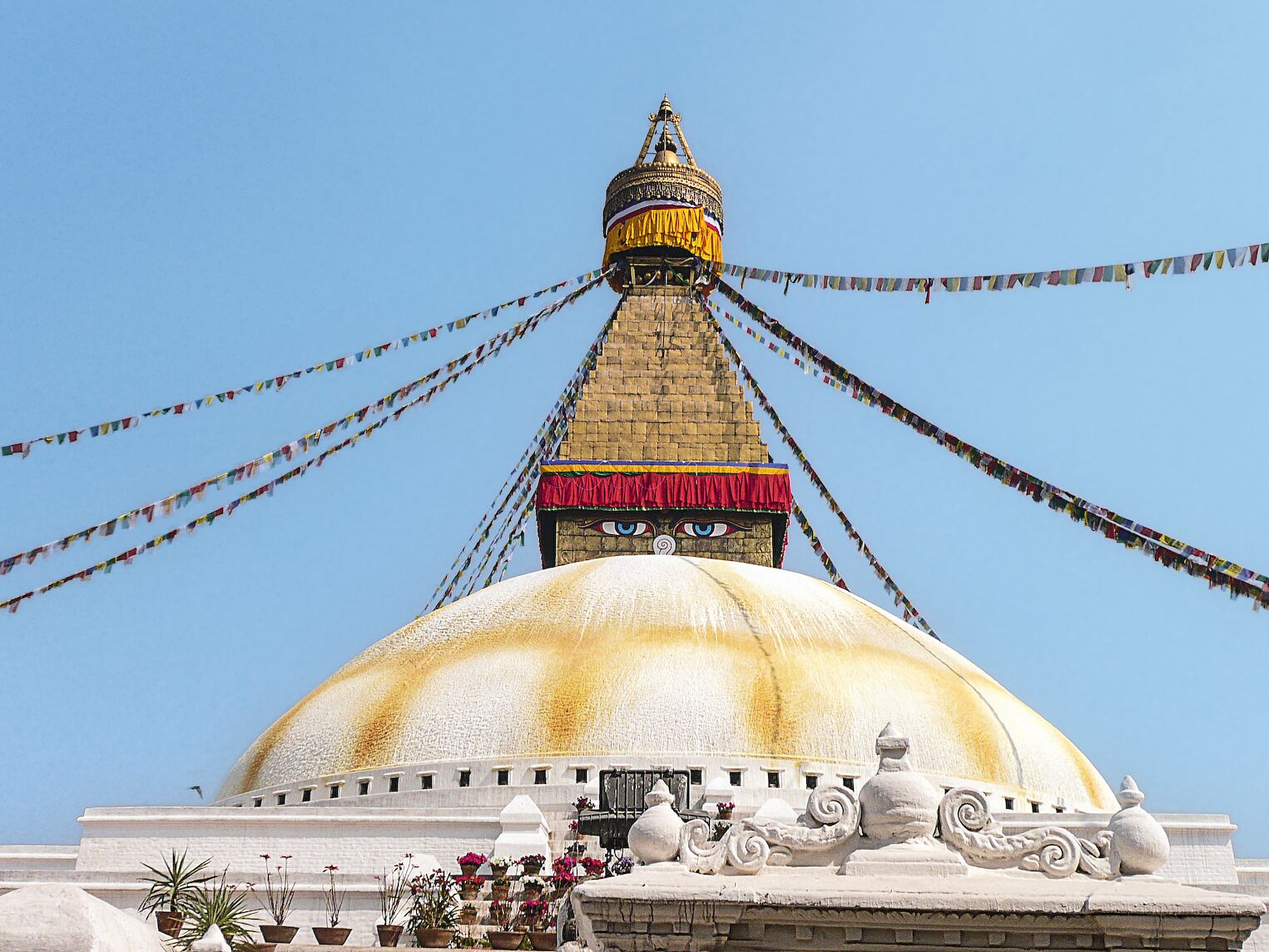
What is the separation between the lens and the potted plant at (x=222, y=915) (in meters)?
10.6

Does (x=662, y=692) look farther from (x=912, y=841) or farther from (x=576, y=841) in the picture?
(x=912, y=841)

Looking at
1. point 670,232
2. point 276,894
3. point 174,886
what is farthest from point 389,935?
point 670,232

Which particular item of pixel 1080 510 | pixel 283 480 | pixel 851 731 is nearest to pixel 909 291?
pixel 1080 510

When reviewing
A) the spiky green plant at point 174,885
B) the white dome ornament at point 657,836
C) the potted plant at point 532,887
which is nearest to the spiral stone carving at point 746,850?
the white dome ornament at point 657,836

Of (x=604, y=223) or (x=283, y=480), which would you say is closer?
(x=283, y=480)

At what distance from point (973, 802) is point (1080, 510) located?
9.73m

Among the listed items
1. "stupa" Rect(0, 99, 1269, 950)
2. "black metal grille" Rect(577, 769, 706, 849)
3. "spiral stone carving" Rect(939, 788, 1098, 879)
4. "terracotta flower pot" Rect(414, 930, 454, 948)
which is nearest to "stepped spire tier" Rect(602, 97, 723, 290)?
"stupa" Rect(0, 99, 1269, 950)

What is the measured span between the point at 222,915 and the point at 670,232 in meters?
20.7

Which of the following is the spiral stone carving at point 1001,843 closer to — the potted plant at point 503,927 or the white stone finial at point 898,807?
the white stone finial at point 898,807

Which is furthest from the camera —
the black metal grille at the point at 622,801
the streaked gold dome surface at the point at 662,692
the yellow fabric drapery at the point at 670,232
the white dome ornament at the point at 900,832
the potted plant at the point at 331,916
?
the yellow fabric drapery at the point at 670,232

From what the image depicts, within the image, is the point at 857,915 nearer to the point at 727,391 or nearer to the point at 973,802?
the point at 973,802

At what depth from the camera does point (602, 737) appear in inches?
639

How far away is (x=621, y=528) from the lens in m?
25.5

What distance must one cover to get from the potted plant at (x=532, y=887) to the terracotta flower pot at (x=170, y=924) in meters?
2.92
